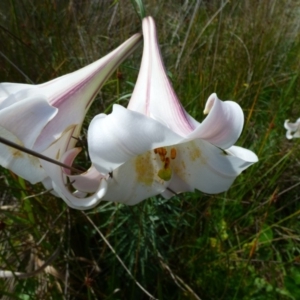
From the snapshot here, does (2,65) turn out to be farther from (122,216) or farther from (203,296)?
(203,296)

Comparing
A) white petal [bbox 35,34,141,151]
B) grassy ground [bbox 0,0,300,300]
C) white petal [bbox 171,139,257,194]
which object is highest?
white petal [bbox 35,34,141,151]

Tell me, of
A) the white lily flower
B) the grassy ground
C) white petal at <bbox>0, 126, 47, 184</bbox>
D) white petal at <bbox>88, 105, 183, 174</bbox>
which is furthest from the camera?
the white lily flower

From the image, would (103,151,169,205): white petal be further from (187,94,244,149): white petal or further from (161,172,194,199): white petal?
(187,94,244,149): white petal

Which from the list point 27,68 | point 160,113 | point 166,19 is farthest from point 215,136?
point 166,19

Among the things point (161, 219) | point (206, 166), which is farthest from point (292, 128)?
point (206, 166)

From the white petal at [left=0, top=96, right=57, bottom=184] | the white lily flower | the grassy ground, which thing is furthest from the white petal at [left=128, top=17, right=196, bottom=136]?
the white lily flower

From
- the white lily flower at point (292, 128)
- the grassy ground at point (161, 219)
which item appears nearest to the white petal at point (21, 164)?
the grassy ground at point (161, 219)

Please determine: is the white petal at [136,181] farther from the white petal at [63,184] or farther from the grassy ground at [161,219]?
the grassy ground at [161,219]

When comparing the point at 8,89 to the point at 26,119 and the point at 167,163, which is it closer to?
the point at 26,119
